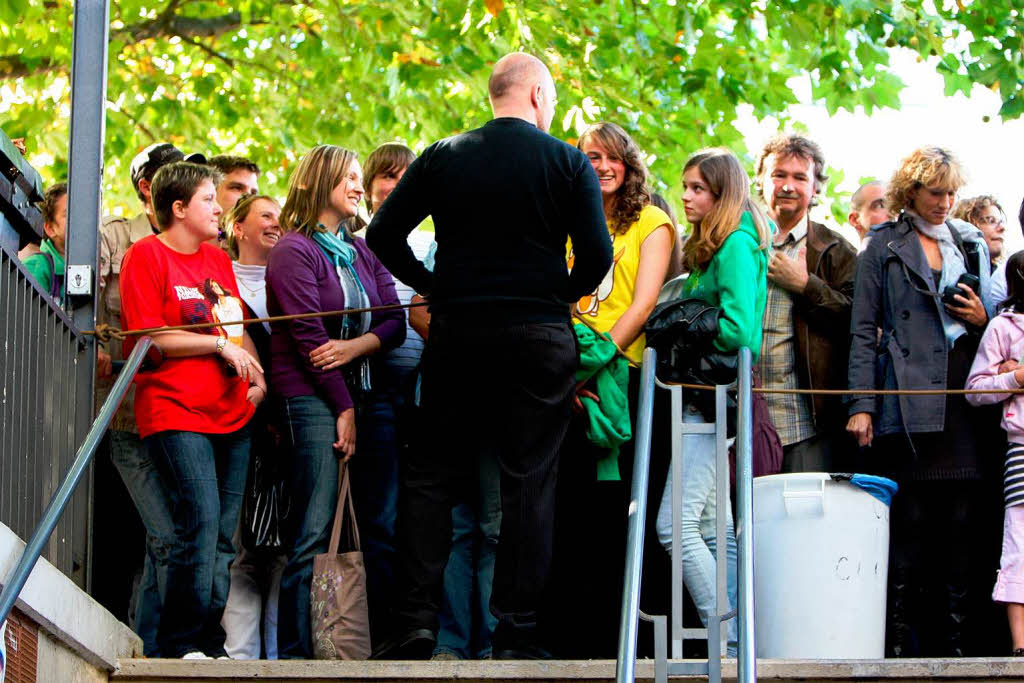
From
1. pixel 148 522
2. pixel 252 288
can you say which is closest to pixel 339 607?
pixel 148 522

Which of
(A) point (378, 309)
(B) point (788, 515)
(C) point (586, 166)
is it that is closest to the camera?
(C) point (586, 166)

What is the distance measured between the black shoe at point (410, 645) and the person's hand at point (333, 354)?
1.23 metres

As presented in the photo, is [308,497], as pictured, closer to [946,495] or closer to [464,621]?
[464,621]

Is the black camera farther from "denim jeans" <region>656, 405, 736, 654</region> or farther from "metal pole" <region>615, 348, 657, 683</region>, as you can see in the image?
"metal pole" <region>615, 348, 657, 683</region>

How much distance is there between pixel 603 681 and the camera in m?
5.24

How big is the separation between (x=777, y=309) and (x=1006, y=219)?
155 cm

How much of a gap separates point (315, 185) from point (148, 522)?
1532 mm

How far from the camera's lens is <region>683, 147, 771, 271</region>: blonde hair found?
6242 mm

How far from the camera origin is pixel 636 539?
4594 millimetres

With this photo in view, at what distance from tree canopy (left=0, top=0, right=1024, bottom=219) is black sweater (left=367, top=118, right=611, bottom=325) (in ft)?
15.5

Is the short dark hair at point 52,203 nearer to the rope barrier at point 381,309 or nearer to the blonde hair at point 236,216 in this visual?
the blonde hair at point 236,216

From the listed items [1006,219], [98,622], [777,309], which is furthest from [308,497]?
[1006,219]

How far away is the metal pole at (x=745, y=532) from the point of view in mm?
4176

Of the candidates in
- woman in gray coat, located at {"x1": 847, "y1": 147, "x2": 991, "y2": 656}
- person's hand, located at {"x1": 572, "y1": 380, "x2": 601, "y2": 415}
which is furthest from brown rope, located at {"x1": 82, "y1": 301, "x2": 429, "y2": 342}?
woman in gray coat, located at {"x1": 847, "y1": 147, "x2": 991, "y2": 656}
